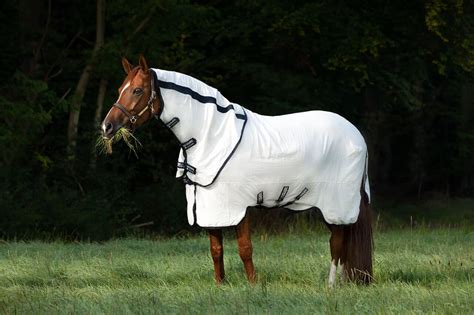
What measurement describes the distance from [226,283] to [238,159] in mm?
1154

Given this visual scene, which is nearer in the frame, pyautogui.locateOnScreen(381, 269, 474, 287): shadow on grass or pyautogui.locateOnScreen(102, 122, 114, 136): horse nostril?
pyautogui.locateOnScreen(102, 122, 114, 136): horse nostril

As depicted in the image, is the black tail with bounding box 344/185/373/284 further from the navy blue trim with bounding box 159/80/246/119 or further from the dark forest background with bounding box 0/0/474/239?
the dark forest background with bounding box 0/0/474/239

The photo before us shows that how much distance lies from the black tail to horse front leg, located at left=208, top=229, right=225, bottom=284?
1.17m

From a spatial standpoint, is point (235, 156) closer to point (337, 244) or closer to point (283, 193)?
point (283, 193)

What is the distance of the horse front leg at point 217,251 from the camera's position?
31.1 feet

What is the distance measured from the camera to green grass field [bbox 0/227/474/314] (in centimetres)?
796

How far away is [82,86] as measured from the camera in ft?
76.7

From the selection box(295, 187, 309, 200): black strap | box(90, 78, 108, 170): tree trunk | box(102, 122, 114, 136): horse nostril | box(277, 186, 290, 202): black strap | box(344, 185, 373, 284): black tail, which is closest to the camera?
box(102, 122, 114, 136): horse nostril

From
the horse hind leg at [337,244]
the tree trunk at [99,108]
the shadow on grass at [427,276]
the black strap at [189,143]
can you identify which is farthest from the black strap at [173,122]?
the tree trunk at [99,108]

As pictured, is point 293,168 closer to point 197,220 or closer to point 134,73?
point 197,220

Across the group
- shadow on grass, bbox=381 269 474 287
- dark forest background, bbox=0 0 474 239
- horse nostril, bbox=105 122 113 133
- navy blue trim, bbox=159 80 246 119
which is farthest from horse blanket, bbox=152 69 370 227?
dark forest background, bbox=0 0 474 239

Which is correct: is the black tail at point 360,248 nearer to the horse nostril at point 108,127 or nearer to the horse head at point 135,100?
the horse head at point 135,100

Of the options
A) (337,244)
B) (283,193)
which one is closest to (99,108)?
(337,244)

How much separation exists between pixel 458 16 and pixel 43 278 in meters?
17.6
